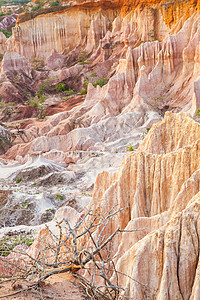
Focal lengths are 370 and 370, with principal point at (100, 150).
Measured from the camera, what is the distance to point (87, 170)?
20188 millimetres

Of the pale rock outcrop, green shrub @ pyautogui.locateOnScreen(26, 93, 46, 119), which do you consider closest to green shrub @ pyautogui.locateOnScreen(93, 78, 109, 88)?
green shrub @ pyautogui.locateOnScreen(26, 93, 46, 119)

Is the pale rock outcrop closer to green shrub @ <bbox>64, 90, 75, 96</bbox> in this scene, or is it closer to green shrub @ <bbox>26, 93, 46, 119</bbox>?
green shrub @ <bbox>64, 90, 75, 96</bbox>

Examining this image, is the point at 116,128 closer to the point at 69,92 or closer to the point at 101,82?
the point at 101,82

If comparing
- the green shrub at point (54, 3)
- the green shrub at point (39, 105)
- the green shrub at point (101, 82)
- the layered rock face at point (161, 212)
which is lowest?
the green shrub at point (39, 105)

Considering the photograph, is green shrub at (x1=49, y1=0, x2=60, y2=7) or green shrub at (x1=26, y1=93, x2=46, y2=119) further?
green shrub at (x1=49, y1=0, x2=60, y2=7)

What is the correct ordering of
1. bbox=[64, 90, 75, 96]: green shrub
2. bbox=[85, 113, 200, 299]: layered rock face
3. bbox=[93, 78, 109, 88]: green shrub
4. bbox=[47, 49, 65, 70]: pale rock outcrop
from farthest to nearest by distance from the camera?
bbox=[47, 49, 65, 70]: pale rock outcrop, bbox=[64, 90, 75, 96]: green shrub, bbox=[93, 78, 109, 88]: green shrub, bbox=[85, 113, 200, 299]: layered rock face

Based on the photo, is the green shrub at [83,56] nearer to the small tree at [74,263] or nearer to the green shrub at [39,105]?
the green shrub at [39,105]

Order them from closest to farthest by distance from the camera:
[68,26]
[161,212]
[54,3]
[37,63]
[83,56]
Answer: [161,212], [83,56], [37,63], [68,26], [54,3]

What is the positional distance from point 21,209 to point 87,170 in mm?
5378

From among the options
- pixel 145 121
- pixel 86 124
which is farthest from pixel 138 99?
pixel 86 124

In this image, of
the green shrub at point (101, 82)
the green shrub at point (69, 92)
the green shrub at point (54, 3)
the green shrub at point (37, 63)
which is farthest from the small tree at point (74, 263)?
the green shrub at point (54, 3)

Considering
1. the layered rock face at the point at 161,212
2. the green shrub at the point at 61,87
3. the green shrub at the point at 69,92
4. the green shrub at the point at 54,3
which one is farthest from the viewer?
the green shrub at the point at 54,3

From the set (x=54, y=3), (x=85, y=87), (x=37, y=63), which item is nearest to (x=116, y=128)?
(x=85, y=87)

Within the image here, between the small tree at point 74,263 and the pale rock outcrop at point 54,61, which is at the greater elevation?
the small tree at point 74,263
